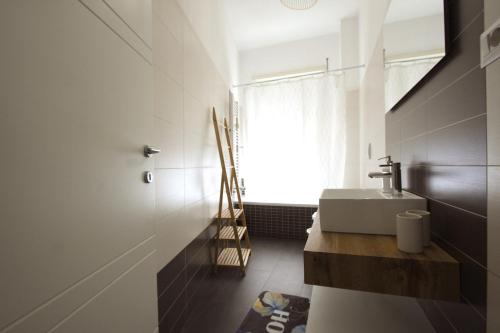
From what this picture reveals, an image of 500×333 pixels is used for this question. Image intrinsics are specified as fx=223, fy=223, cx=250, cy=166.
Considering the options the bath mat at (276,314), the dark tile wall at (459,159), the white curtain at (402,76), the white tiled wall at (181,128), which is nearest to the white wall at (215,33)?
the white tiled wall at (181,128)

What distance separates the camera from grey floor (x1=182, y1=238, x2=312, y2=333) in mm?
1553

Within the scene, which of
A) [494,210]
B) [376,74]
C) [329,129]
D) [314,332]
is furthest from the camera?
[329,129]

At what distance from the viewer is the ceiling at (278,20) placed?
251cm

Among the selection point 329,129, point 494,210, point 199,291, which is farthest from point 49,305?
point 329,129

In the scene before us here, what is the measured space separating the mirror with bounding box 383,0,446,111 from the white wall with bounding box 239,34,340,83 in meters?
1.66

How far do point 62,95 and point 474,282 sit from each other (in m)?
1.13

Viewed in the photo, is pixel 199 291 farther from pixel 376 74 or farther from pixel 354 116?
pixel 354 116

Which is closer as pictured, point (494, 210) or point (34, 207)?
point (34, 207)

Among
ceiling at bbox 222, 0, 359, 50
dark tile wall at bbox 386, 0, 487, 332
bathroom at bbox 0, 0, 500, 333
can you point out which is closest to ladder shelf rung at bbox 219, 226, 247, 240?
bathroom at bbox 0, 0, 500, 333

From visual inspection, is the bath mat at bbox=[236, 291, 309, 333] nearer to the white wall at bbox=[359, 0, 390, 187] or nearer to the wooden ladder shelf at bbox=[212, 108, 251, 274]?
the wooden ladder shelf at bbox=[212, 108, 251, 274]

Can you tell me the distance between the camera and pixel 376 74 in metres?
1.76

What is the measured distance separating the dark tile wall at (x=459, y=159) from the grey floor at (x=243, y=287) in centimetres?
116

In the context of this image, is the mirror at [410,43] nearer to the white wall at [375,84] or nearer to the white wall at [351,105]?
the white wall at [375,84]

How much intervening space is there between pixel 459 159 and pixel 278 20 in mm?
2702
